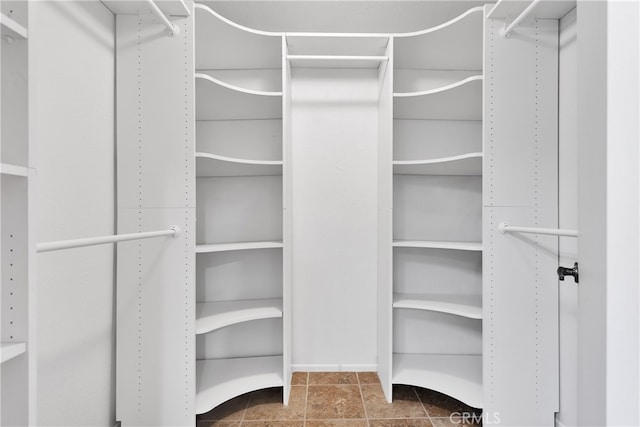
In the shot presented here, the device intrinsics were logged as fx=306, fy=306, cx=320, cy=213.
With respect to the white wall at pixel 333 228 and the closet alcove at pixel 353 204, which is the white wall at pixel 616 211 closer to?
the closet alcove at pixel 353 204

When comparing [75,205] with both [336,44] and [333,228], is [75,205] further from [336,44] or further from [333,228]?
[336,44]

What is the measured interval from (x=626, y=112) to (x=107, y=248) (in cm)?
181

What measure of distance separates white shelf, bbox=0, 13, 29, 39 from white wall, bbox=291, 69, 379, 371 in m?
1.42

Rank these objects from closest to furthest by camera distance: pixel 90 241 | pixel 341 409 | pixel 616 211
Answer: pixel 616 211 → pixel 90 241 → pixel 341 409

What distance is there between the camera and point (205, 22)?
1522mm

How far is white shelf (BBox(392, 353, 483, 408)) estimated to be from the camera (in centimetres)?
161

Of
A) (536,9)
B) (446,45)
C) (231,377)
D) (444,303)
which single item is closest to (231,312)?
(231,377)

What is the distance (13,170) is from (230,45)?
1344mm

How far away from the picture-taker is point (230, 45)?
5.58 ft

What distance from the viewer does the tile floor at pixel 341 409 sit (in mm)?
1573

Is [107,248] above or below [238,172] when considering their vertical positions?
below

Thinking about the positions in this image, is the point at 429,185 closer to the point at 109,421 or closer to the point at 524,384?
the point at 524,384

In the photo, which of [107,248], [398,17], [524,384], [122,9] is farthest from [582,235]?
[122,9]

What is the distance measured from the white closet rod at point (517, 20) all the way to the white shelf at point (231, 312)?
5.94 feet
